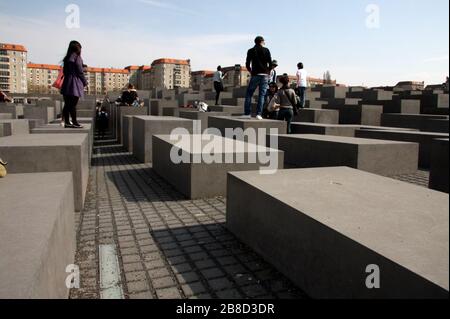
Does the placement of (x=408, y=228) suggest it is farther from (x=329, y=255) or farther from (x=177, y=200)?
(x=177, y=200)

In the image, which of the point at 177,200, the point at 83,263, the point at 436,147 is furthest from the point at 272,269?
the point at 436,147

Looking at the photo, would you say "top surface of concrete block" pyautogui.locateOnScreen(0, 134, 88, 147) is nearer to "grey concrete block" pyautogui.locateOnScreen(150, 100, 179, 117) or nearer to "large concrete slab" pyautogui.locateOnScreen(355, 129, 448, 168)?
"large concrete slab" pyautogui.locateOnScreen(355, 129, 448, 168)

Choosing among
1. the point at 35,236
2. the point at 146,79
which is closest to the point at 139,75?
the point at 146,79

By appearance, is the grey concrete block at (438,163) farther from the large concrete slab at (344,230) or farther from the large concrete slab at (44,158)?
the large concrete slab at (44,158)

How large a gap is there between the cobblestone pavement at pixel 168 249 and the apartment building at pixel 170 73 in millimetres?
132049

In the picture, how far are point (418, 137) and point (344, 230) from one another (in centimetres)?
771

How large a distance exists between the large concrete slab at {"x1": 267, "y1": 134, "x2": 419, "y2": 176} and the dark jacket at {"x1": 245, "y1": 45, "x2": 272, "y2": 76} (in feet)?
7.14

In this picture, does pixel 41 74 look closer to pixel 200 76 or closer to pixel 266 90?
pixel 200 76

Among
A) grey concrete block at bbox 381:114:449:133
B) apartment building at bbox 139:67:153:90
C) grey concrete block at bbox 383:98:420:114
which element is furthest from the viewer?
apartment building at bbox 139:67:153:90

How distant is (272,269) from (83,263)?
5.91ft

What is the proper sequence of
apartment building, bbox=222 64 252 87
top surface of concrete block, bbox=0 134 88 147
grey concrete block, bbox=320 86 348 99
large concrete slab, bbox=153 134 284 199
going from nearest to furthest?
top surface of concrete block, bbox=0 134 88 147 → large concrete slab, bbox=153 134 284 199 → grey concrete block, bbox=320 86 348 99 → apartment building, bbox=222 64 252 87

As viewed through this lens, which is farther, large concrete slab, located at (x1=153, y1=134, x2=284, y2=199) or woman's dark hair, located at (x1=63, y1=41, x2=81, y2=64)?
woman's dark hair, located at (x1=63, y1=41, x2=81, y2=64)

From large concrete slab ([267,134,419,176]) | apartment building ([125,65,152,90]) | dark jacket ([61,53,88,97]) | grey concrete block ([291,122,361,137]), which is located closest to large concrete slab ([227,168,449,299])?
large concrete slab ([267,134,419,176])

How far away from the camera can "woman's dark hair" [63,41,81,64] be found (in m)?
7.69
